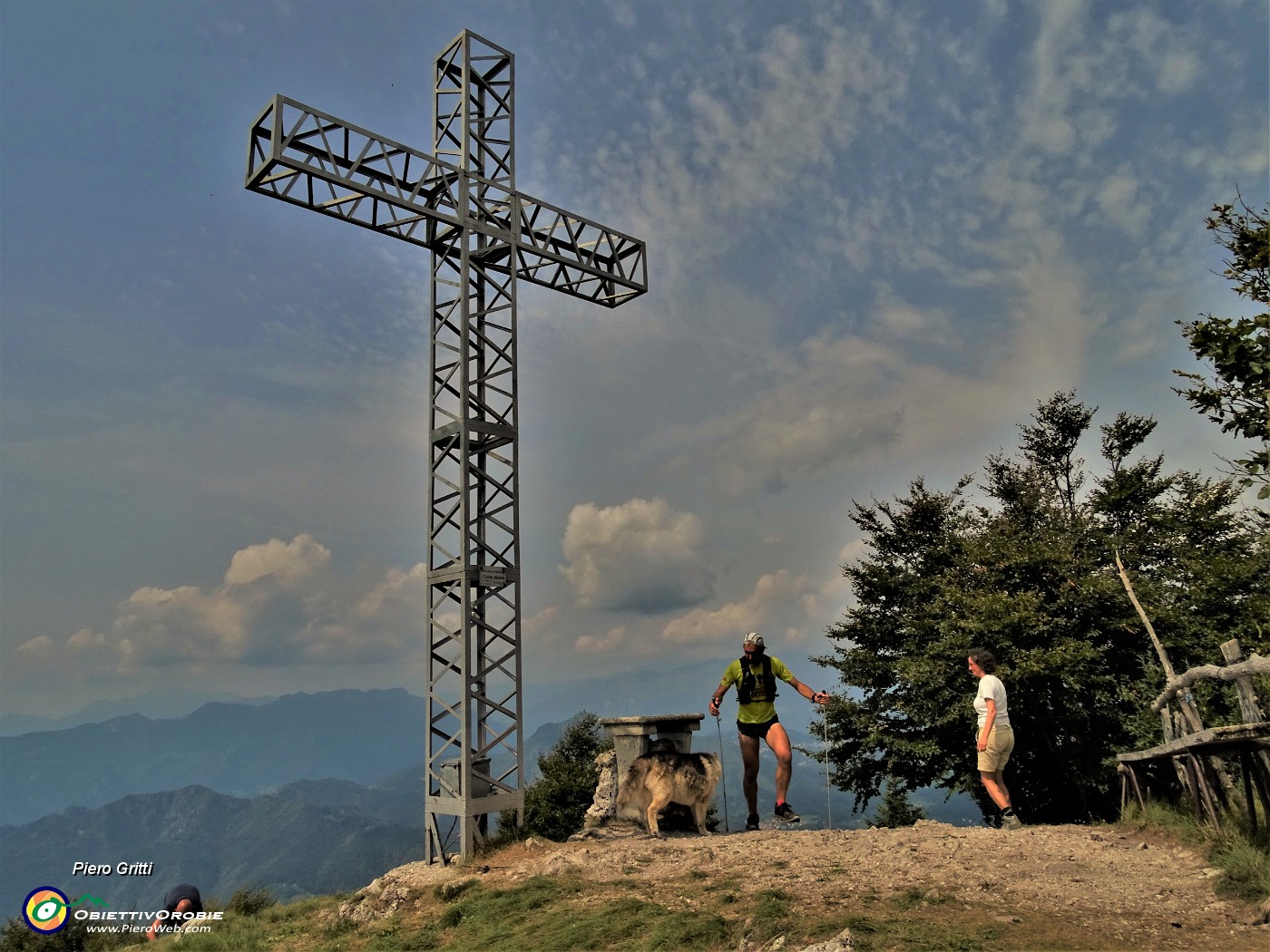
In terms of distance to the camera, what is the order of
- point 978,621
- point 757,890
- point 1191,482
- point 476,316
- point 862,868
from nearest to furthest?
point 757,890 → point 862,868 → point 476,316 → point 978,621 → point 1191,482

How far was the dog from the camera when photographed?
33.3 feet

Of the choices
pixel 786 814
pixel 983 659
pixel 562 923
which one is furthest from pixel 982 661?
pixel 562 923

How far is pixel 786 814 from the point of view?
10.5 m

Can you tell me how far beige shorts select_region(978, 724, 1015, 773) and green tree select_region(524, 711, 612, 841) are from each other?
1999 centimetres

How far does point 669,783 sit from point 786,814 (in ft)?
5.57

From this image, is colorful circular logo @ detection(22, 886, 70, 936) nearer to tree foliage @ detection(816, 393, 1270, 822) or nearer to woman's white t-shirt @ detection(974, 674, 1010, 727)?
woman's white t-shirt @ detection(974, 674, 1010, 727)

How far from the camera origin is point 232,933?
30.8 ft

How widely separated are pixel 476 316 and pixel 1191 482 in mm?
21939

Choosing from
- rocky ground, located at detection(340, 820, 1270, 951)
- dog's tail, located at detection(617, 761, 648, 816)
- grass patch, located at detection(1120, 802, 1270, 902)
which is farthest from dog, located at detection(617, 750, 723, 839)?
grass patch, located at detection(1120, 802, 1270, 902)

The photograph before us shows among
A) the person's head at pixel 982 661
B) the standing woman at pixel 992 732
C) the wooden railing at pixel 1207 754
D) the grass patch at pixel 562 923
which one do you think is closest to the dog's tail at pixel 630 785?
the grass patch at pixel 562 923

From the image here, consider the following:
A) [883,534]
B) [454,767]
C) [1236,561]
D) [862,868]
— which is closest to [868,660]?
[883,534]

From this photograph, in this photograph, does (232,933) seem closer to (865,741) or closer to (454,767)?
(454,767)

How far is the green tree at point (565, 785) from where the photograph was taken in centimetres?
3155

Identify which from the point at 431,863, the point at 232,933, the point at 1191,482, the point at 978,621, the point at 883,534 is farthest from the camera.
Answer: the point at 883,534
